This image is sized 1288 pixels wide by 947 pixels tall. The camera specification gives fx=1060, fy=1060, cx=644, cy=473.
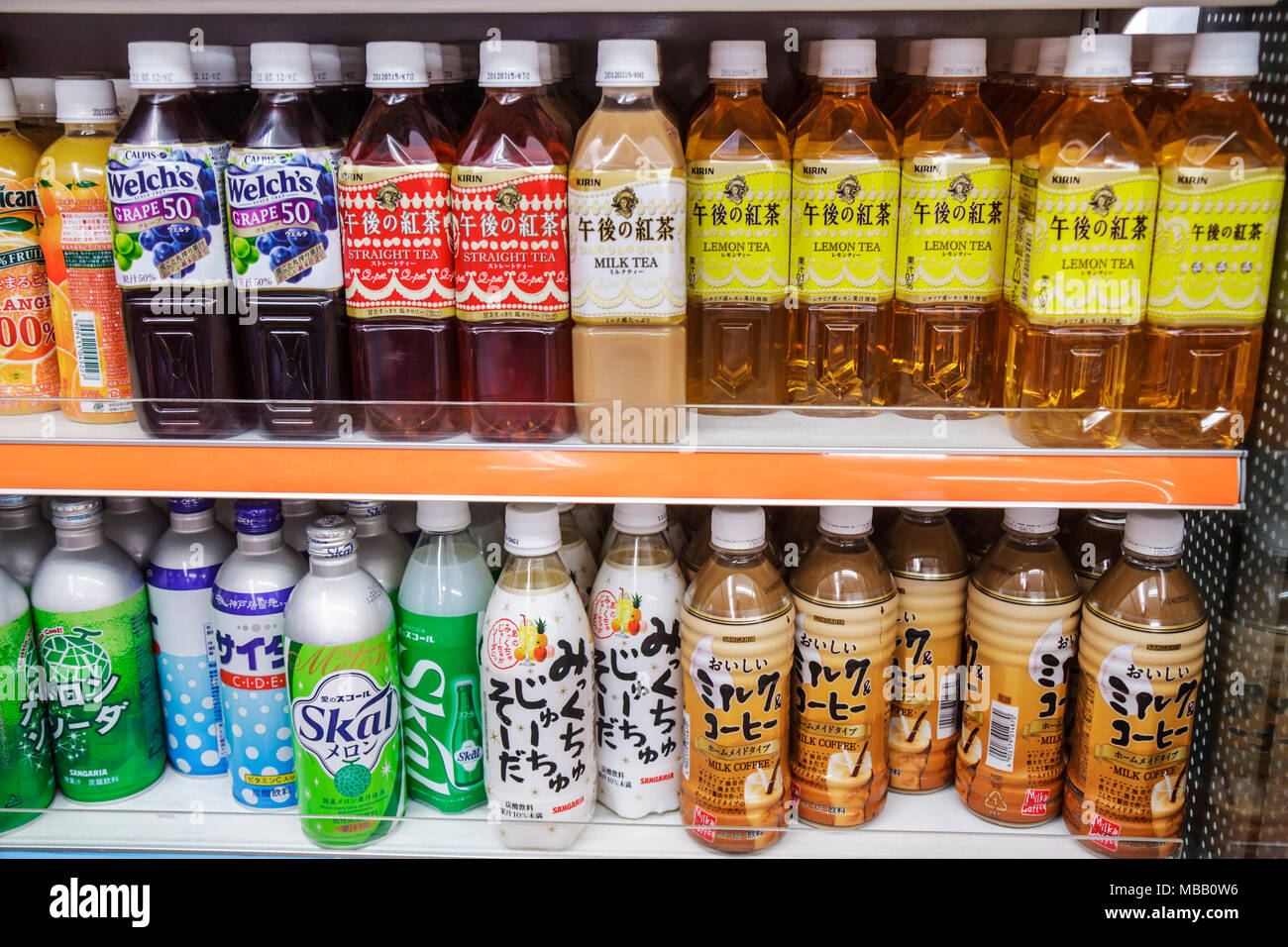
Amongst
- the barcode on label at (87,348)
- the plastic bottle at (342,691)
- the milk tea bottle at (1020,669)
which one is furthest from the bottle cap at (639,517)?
the barcode on label at (87,348)

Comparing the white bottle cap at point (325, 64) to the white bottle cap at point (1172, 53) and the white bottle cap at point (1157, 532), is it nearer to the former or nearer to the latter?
the white bottle cap at point (1172, 53)

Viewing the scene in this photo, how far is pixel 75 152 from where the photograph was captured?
1.20 m

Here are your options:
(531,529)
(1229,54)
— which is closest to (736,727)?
(531,529)

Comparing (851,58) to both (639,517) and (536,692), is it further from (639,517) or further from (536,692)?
(536,692)

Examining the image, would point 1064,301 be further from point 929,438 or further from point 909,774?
point 909,774

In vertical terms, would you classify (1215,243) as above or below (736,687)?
above

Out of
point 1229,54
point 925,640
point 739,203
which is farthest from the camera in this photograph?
point 925,640

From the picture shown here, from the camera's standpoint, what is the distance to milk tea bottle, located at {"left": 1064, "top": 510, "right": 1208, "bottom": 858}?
1.23m

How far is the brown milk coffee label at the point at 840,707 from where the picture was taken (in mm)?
1307

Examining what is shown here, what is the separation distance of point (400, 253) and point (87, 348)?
412mm

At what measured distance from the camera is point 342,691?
1280mm

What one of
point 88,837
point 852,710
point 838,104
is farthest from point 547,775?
point 838,104

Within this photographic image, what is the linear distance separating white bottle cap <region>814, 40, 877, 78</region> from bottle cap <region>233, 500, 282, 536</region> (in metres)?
0.84

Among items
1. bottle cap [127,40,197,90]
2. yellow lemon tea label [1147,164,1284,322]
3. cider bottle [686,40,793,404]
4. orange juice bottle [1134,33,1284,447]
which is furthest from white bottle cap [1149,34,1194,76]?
bottle cap [127,40,197,90]
